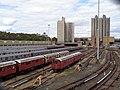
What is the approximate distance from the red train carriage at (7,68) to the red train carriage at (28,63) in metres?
1.91

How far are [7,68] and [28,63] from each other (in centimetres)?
775

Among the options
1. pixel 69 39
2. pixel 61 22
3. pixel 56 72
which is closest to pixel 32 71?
pixel 56 72

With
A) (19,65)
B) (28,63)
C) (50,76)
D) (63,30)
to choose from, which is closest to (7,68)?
(19,65)

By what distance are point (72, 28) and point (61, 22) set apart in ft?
66.7

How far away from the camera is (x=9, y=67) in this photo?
104 feet

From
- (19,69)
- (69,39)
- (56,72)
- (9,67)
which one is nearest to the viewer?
(9,67)

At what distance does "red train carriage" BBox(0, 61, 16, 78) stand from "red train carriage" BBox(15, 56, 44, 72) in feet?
6.27

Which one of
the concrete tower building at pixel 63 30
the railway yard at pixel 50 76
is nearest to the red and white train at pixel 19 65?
the railway yard at pixel 50 76

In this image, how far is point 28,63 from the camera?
126 feet

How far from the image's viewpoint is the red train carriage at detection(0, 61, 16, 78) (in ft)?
97.4

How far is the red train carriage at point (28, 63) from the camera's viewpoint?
35594 millimetres

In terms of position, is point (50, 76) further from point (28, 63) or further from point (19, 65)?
point (28, 63)

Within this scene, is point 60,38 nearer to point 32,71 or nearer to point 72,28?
point 72,28

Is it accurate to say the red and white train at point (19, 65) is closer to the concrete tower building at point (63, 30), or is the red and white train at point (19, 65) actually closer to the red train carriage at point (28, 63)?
the red train carriage at point (28, 63)
